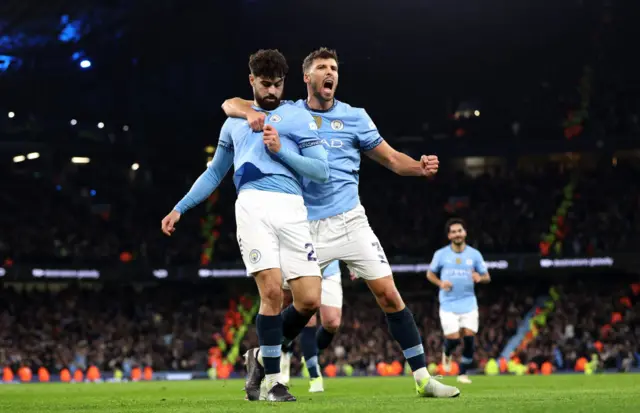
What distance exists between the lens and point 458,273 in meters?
16.8

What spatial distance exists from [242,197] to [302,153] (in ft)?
1.95

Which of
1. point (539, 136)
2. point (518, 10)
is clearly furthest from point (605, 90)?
point (518, 10)

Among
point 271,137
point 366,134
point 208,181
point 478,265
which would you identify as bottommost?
point 478,265

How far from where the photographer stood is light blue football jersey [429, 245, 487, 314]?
16.6 m

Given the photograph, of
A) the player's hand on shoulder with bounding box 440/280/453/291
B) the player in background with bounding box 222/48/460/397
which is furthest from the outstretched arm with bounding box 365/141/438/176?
the player's hand on shoulder with bounding box 440/280/453/291

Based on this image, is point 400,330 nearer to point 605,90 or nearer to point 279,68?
point 279,68

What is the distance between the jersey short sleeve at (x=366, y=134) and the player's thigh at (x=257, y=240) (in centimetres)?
155

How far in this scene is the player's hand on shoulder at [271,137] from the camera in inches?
286

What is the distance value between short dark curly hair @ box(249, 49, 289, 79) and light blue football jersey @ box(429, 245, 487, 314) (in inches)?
375

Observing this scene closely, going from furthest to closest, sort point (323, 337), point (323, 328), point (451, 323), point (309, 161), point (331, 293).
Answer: point (451, 323) → point (323, 337) → point (323, 328) → point (331, 293) → point (309, 161)

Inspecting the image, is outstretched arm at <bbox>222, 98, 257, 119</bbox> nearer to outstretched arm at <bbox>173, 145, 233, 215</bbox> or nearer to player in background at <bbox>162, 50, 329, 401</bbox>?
player in background at <bbox>162, 50, 329, 401</bbox>

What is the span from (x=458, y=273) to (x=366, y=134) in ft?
28.0

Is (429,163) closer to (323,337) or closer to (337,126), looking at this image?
(337,126)

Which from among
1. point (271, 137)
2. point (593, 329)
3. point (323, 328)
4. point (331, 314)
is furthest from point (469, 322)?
point (593, 329)
